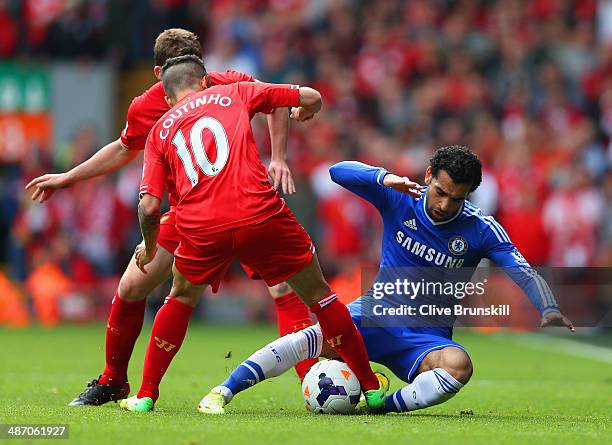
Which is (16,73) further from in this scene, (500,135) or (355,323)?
(355,323)

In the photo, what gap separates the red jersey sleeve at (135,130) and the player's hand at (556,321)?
8.41 feet

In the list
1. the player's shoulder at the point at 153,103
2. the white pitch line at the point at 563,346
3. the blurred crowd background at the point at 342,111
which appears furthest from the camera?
the blurred crowd background at the point at 342,111

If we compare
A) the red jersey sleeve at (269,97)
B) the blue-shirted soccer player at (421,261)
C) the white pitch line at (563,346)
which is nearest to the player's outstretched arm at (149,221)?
the red jersey sleeve at (269,97)

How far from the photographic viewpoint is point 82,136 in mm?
16672

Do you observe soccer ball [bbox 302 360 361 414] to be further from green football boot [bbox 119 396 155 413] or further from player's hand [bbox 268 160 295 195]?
player's hand [bbox 268 160 295 195]

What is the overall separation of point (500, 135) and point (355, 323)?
1074cm

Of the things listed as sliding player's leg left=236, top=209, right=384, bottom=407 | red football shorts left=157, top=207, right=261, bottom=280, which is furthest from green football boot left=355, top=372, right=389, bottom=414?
red football shorts left=157, top=207, right=261, bottom=280

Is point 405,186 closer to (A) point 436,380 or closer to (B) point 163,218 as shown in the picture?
(A) point 436,380

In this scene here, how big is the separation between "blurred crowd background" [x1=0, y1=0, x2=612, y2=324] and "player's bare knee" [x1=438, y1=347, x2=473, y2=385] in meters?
8.90

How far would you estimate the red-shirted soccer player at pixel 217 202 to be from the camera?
264 inches

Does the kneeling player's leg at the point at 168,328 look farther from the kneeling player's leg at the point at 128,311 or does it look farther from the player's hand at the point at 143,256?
the kneeling player's leg at the point at 128,311

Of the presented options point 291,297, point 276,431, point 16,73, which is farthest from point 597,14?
point 276,431

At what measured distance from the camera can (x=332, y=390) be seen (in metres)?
7.12

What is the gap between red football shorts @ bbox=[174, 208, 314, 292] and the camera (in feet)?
22.0
